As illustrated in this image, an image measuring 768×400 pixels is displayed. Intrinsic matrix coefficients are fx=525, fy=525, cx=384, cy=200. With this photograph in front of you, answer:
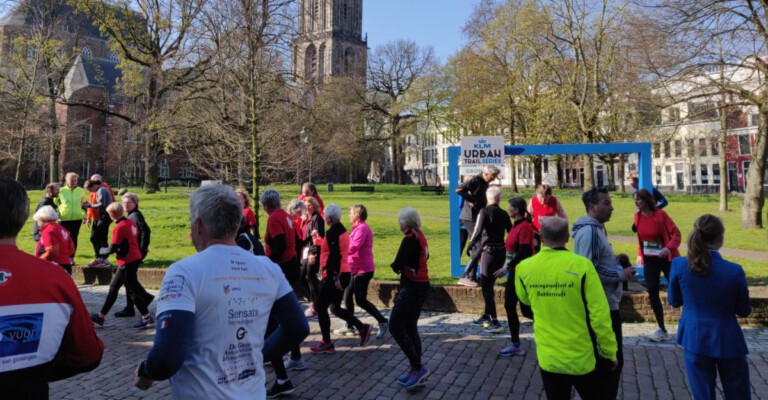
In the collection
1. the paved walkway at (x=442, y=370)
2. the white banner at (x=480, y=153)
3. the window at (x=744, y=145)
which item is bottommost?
the paved walkway at (x=442, y=370)

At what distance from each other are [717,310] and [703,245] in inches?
18.1

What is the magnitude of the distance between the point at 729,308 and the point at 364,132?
1942 inches

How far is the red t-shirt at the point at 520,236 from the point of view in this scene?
627cm

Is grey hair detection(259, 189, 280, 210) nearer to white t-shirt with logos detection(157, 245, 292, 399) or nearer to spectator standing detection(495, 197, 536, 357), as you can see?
spectator standing detection(495, 197, 536, 357)

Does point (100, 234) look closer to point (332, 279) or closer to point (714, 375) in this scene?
point (332, 279)

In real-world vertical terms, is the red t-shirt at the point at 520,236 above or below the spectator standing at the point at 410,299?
above

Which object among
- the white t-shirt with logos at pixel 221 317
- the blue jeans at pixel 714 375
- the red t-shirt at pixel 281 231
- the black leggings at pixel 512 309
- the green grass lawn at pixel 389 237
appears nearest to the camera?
the white t-shirt with logos at pixel 221 317

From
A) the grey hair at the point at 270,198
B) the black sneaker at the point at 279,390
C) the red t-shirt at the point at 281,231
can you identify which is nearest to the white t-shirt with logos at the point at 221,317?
the black sneaker at the point at 279,390

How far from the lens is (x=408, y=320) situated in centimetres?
542

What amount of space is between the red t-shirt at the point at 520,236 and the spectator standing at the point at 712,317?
2.44 meters

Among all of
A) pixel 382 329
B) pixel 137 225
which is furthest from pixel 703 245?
pixel 137 225

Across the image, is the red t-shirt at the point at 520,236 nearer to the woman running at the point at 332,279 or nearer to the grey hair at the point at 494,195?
the grey hair at the point at 494,195

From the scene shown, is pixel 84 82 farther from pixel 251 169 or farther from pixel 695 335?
pixel 695 335

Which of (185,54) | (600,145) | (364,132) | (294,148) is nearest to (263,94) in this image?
(294,148)
